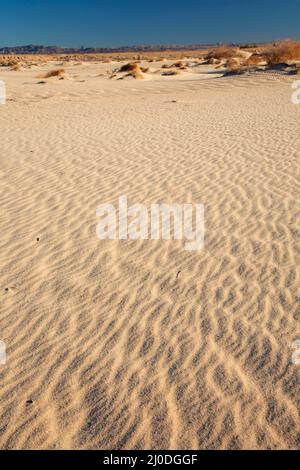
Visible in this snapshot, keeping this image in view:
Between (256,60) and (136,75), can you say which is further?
(256,60)

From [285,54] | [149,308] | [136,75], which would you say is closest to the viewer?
[149,308]

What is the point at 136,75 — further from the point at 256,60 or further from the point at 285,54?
the point at 285,54

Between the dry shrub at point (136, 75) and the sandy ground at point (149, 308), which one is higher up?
the dry shrub at point (136, 75)

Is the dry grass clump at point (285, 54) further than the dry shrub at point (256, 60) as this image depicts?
No

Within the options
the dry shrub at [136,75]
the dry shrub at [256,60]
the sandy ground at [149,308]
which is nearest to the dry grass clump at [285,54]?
the dry shrub at [256,60]

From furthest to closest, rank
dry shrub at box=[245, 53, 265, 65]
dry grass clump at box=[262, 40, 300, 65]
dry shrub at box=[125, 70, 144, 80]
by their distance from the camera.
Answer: dry shrub at box=[245, 53, 265, 65] < dry shrub at box=[125, 70, 144, 80] < dry grass clump at box=[262, 40, 300, 65]

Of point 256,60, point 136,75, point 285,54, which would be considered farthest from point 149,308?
point 256,60

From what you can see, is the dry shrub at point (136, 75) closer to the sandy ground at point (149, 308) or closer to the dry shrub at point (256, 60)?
the dry shrub at point (256, 60)

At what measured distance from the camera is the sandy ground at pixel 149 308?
265 centimetres

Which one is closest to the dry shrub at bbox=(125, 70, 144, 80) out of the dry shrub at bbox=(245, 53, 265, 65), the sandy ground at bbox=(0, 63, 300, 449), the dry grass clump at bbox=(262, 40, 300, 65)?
the dry shrub at bbox=(245, 53, 265, 65)

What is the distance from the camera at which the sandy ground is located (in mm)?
2652

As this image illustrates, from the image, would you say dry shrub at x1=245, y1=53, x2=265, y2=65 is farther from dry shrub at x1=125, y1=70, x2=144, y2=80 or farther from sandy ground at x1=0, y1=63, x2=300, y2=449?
sandy ground at x1=0, y1=63, x2=300, y2=449

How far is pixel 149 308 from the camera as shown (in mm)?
3711
